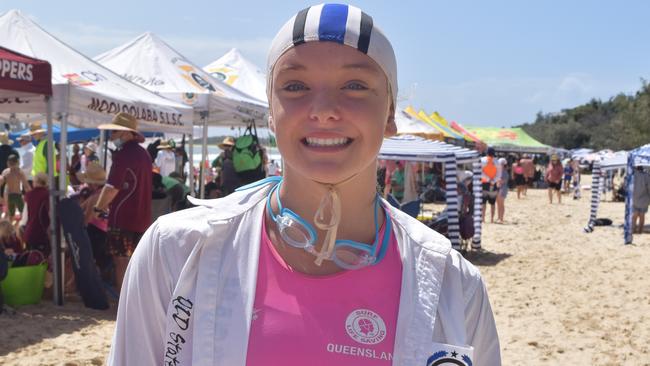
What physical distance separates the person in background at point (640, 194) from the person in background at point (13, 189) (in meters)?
11.0

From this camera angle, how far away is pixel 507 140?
36.2m

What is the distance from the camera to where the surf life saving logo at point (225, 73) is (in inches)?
514

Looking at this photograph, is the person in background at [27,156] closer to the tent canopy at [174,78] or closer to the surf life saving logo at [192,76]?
the tent canopy at [174,78]

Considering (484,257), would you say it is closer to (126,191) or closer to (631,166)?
(631,166)

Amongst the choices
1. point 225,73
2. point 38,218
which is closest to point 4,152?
point 225,73

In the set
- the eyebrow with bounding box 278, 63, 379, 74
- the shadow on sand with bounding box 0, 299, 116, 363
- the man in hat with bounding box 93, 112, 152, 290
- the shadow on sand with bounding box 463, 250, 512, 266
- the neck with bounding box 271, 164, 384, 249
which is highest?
the eyebrow with bounding box 278, 63, 379, 74

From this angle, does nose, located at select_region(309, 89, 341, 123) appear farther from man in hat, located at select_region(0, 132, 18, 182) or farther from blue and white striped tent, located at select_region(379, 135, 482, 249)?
man in hat, located at select_region(0, 132, 18, 182)

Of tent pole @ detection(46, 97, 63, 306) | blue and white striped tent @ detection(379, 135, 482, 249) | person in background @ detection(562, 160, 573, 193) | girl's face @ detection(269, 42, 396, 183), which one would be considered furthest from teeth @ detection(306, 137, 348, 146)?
person in background @ detection(562, 160, 573, 193)

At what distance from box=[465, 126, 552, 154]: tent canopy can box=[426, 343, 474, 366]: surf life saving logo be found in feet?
115

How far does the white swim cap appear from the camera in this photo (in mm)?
1267

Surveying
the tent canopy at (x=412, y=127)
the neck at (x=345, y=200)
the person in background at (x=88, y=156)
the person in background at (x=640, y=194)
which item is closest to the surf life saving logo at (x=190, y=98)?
the person in background at (x=88, y=156)

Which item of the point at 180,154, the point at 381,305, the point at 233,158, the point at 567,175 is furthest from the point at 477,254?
the point at 567,175

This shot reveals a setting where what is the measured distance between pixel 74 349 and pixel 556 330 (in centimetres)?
442

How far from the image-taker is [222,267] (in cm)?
129
